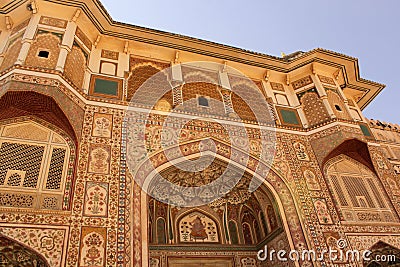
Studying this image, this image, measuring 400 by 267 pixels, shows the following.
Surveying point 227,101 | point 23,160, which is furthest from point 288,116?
point 23,160

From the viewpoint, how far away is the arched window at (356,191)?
730 centimetres

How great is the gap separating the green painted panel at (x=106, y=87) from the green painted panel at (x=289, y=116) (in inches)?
165

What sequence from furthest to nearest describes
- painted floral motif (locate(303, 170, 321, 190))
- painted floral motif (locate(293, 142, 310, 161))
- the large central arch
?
1. painted floral motif (locate(293, 142, 310, 161))
2. painted floral motif (locate(303, 170, 321, 190))
3. the large central arch

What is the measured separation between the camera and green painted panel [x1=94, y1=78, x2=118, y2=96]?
712cm

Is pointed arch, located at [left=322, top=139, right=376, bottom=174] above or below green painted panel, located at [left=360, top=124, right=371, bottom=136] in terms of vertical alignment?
below

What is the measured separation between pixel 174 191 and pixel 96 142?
2368 mm

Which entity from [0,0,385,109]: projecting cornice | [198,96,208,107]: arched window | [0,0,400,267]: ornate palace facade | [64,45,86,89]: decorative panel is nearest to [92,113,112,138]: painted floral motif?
[0,0,400,267]: ornate palace facade

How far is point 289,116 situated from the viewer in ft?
28.6

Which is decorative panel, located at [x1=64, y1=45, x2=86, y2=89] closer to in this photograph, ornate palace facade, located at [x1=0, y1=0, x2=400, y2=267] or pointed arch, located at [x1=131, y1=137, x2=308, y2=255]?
ornate palace facade, located at [x1=0, y1=0, x2=400, y2=267]

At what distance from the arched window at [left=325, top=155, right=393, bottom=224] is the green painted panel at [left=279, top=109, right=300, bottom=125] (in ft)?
4.35

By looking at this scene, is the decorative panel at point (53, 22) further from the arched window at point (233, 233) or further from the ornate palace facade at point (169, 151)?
the arched window at point (233, 233)

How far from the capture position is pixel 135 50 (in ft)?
27.7

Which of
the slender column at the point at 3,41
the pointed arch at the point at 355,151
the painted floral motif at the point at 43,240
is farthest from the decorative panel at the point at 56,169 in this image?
the pointed arch at the point at 355,151

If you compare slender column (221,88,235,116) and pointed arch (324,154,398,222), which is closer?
pointed arch (324,154,398,222)
